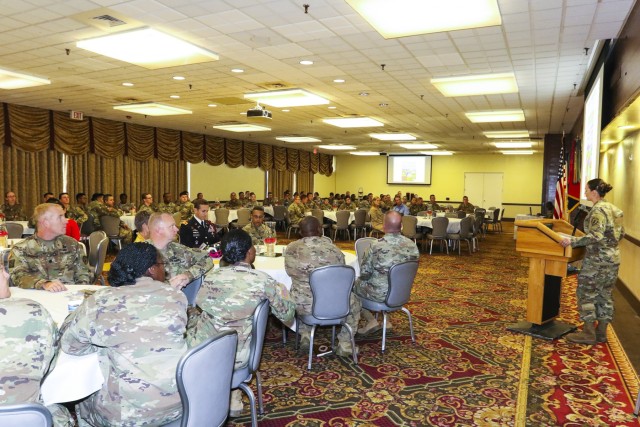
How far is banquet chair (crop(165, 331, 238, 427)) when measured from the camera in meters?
1.93

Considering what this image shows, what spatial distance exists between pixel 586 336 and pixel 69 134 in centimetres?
1192

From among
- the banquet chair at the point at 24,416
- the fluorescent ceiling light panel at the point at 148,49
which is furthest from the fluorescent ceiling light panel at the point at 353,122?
the banquet chair at the point at 24,416

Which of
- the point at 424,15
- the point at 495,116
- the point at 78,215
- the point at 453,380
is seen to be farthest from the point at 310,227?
the point at 495,116

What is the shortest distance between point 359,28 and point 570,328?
13.2ft

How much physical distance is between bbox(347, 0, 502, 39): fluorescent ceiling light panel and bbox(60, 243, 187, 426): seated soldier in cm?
329

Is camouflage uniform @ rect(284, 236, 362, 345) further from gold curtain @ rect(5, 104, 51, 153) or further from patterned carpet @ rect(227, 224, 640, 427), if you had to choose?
gold curtain @ rect(5, 104, 51, 153)

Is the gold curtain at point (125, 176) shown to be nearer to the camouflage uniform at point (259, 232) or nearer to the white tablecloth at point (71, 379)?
the camouflage uniform at point (259, 232)

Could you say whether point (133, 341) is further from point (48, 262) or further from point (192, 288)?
point (48, 262)

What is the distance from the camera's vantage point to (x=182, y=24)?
4.98 meters

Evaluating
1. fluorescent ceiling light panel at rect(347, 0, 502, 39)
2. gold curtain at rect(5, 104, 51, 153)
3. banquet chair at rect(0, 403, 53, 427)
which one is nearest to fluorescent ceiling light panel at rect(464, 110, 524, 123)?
fluorescent ceiling light panel at rect(347, 0, 502, 39)

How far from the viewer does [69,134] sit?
1188cm

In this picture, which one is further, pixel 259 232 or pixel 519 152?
pixel 519 152

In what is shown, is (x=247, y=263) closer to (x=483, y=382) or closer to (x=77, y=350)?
(x=77, y=350)

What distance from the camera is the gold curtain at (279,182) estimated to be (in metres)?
20.2
